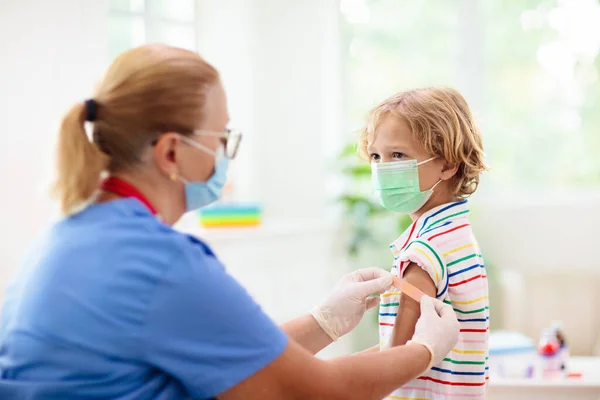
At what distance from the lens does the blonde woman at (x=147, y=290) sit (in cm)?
123

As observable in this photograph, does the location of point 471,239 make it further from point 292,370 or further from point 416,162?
point 292,370

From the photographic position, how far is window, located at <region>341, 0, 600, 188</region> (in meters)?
4.57

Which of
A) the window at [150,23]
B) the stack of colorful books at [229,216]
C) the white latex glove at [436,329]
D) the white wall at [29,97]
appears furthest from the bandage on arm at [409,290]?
the window at [150,23]

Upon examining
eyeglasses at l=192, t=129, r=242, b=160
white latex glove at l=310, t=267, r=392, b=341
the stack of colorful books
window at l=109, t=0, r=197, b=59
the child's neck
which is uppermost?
window at l=109, t=0, r=197, b=59

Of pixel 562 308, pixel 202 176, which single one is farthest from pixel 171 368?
pixel 562 308

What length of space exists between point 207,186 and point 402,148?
1.46 ft

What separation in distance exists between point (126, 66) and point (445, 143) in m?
0.68

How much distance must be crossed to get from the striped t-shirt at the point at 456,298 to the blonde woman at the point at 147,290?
0.12m

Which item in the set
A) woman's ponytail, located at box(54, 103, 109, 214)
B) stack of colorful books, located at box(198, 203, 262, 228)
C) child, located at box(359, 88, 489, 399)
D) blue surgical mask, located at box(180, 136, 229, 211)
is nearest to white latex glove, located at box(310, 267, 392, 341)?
child, located at box(359, 88, 489, 399)

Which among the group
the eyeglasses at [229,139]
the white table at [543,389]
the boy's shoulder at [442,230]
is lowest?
the white table at [543,389]

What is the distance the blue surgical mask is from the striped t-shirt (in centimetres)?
41

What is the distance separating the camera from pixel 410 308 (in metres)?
1.55

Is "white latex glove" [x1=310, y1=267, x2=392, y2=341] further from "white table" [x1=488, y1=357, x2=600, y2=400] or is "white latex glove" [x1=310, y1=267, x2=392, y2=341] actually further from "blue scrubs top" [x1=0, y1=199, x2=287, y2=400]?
"white table" [x1=488, y1=357, x2=600, y2=400]

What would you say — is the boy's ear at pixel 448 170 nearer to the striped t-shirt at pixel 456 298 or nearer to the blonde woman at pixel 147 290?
the striped t-shirt at pixel 456 298
